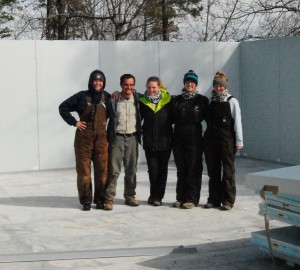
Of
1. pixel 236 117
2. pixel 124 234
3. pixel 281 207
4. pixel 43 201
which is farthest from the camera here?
pixel 43 201

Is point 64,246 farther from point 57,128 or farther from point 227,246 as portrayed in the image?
point 57,128

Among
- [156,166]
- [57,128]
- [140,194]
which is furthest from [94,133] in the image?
[57,128]

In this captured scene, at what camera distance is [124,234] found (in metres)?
5.95

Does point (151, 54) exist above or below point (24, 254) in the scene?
above

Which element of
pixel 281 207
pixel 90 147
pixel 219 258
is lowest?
pixel 219 258

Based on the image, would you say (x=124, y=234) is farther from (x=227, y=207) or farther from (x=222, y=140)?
(x=222, y=140)

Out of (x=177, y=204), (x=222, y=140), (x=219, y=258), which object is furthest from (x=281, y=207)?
(x=177, y=204)

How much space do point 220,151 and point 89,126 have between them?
1482 millimetres

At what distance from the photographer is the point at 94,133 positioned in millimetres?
6902

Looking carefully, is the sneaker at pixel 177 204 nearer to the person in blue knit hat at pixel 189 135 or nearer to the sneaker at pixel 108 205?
the person in blue knit hat at pixel 189 135

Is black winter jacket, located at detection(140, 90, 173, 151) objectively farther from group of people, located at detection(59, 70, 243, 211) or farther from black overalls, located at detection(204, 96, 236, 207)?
black overalls, located at detection(204, 96, 236, 207)

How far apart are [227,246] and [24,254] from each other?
1758mm

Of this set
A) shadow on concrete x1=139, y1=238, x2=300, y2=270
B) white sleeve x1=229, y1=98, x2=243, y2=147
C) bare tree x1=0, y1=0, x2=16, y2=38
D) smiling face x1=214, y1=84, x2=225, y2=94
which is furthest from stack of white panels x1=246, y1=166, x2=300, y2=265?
bare tree x1=0, y1=0, x2=16, y2=38

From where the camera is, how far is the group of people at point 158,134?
22.5 ft
